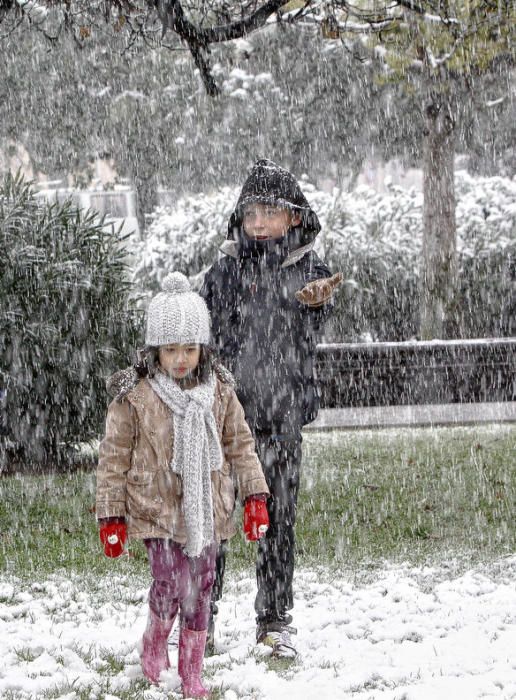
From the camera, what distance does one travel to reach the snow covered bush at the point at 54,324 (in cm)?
853

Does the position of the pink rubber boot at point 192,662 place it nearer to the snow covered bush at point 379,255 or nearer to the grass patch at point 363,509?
the grass patch at point 363,509

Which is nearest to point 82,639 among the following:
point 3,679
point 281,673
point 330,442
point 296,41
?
point 3,679

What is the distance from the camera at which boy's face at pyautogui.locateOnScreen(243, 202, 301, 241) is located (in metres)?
4.24

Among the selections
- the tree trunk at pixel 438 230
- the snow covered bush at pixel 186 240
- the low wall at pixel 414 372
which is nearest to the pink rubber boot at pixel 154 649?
the low wall at pixel 414 372

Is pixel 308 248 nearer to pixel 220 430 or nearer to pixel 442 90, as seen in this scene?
pixel 220 430

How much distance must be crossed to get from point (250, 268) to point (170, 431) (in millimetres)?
878

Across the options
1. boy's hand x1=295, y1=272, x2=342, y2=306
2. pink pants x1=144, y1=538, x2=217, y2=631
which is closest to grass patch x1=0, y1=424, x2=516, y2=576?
pink pants x1=144, y1=538, x2=217, y2=631

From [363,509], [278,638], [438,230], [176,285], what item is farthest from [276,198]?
[438,230]

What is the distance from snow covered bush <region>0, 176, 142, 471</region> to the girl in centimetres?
494

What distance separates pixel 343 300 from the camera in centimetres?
1475

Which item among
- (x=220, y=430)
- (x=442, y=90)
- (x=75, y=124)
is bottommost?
(x=220, y=430)

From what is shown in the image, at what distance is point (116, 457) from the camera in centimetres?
361

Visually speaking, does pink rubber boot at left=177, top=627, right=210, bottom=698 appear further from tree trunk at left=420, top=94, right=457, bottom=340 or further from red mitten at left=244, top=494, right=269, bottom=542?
tree trunk at left=420, top=94, right=457, bottom=340

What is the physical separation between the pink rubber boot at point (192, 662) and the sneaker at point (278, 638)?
545 millimetres
